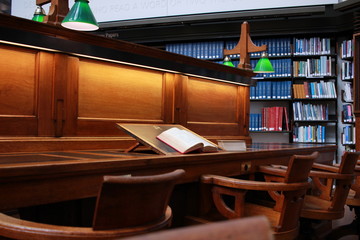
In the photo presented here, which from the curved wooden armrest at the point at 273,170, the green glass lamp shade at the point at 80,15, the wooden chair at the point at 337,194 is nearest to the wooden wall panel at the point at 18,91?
the green glass lamp shade at the point at 80,15

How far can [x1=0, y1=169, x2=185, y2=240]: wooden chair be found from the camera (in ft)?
3.07

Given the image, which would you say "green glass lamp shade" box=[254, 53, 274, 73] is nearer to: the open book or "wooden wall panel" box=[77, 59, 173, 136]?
"wooden wall panel" box=[77, 59, 173, 136]

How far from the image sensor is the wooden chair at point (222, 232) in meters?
0.42

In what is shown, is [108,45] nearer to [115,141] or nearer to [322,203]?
[115,141]

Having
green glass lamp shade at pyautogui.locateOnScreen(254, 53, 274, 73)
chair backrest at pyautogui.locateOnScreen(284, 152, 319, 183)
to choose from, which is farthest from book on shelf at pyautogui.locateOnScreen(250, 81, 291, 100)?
chair backrest at pyautogui.locateOnScreen(284, 152, 319, 183)

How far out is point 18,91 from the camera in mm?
1902

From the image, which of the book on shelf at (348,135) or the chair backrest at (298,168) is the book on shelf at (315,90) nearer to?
the book on shelf at (348,135)

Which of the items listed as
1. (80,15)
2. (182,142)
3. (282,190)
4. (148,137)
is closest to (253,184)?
(282,190)

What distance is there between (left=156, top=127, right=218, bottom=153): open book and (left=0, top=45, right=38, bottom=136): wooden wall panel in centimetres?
64

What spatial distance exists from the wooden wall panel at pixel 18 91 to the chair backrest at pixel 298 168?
3.98ft

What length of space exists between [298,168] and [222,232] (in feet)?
4.72

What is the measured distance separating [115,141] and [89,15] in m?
1.12

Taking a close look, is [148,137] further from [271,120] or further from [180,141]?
[271,120]

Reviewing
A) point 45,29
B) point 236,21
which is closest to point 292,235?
point 45,29
